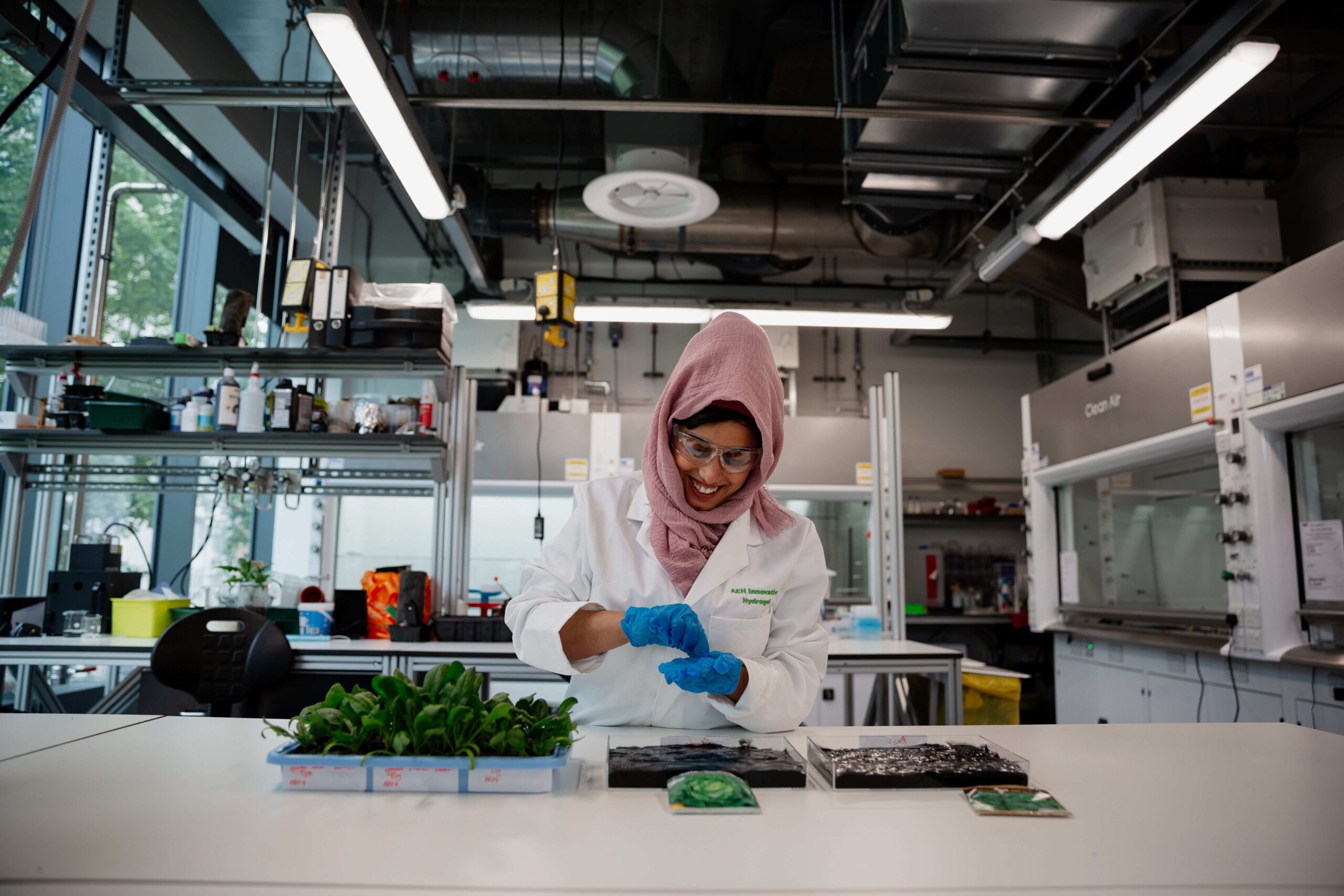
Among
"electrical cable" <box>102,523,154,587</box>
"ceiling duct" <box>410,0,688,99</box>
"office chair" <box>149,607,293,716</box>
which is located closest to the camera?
"office chair" <box>149,607,293,716</box>

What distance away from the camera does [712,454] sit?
159cm

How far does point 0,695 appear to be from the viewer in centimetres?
350

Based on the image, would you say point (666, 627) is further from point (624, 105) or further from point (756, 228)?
point (756, 228)

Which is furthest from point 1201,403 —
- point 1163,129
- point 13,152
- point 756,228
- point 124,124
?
point 13,152

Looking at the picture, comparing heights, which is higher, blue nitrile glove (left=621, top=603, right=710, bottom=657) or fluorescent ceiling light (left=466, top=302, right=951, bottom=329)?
fluorescent ceiling light (left=466, top=302, right=951, bottom=329)

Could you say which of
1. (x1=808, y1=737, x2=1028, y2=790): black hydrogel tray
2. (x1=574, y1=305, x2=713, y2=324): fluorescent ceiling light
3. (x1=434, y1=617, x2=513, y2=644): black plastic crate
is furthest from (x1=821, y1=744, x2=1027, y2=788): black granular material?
(x1=574, y1=305, x2=713, y2=324): fluorescent ceiling light

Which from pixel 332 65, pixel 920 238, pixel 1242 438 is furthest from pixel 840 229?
pixel 332 65

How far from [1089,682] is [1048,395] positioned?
1552 millimetres

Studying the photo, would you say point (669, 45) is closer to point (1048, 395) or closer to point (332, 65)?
point (332, 65)

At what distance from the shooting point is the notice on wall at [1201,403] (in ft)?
10.9

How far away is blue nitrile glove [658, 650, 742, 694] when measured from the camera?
130 cm

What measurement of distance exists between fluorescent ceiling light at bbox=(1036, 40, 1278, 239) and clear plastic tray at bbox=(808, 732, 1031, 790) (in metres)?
2.38

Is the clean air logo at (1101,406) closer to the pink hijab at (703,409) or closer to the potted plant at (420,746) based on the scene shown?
the pink hijab at (703,409)

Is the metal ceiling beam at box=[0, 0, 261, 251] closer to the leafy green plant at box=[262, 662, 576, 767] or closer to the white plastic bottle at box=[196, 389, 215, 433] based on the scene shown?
the white plastic bottle at box=[196, 389, 215, 433]
